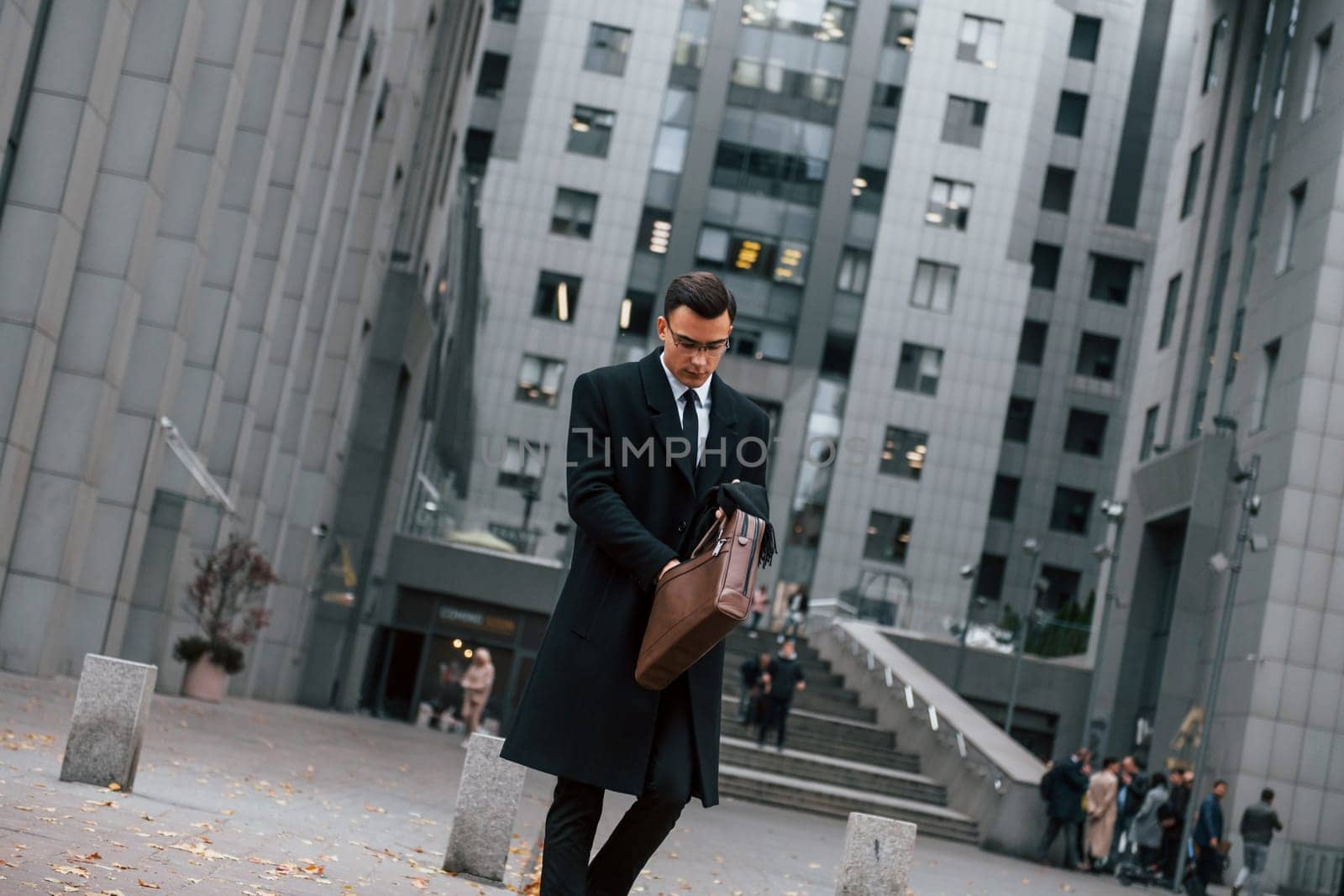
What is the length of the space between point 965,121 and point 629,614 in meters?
55.9

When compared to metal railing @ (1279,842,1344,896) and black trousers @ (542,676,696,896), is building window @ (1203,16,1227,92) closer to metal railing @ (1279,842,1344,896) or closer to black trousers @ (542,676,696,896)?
metal railing @ (1279,842,1344,896)

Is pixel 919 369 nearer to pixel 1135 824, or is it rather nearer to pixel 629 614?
pixel 1135 824

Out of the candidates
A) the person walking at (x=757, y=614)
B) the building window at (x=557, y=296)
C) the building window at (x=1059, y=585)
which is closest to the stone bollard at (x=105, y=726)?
the person walking at (x=757, y=614)

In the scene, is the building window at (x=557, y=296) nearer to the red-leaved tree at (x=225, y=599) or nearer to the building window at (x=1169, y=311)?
the building window at (x=1169, y=311)

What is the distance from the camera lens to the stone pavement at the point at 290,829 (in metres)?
6.58

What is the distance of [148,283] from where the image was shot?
66.4 ft

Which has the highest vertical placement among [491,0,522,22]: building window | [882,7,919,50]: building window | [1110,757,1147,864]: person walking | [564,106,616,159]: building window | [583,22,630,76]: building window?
[882,7,919,50]: building window

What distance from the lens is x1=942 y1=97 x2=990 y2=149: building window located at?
58.1 meters

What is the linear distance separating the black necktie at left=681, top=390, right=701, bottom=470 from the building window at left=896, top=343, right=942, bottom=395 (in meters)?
53.0

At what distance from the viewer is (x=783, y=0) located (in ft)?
191

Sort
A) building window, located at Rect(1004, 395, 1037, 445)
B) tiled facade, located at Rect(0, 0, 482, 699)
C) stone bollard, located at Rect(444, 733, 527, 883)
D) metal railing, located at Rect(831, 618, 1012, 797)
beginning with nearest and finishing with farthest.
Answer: stone bollard, located at Rect(444, 733, 527, 883) < tiled facade, located at Rect(0, 0, 482, 699) < metal railing, located at Rect(831, 618, 1012, 797) < building window, located at Rect(1004, 395, 1037, 445)

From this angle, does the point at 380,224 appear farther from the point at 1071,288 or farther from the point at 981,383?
the point at 1071,288

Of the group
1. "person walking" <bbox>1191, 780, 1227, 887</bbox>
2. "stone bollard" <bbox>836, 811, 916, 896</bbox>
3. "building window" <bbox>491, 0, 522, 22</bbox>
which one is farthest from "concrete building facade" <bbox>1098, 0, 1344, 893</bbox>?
"building window" <bbox>491, 0, 522, 22</bbox>

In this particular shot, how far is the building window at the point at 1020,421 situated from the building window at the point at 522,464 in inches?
732
